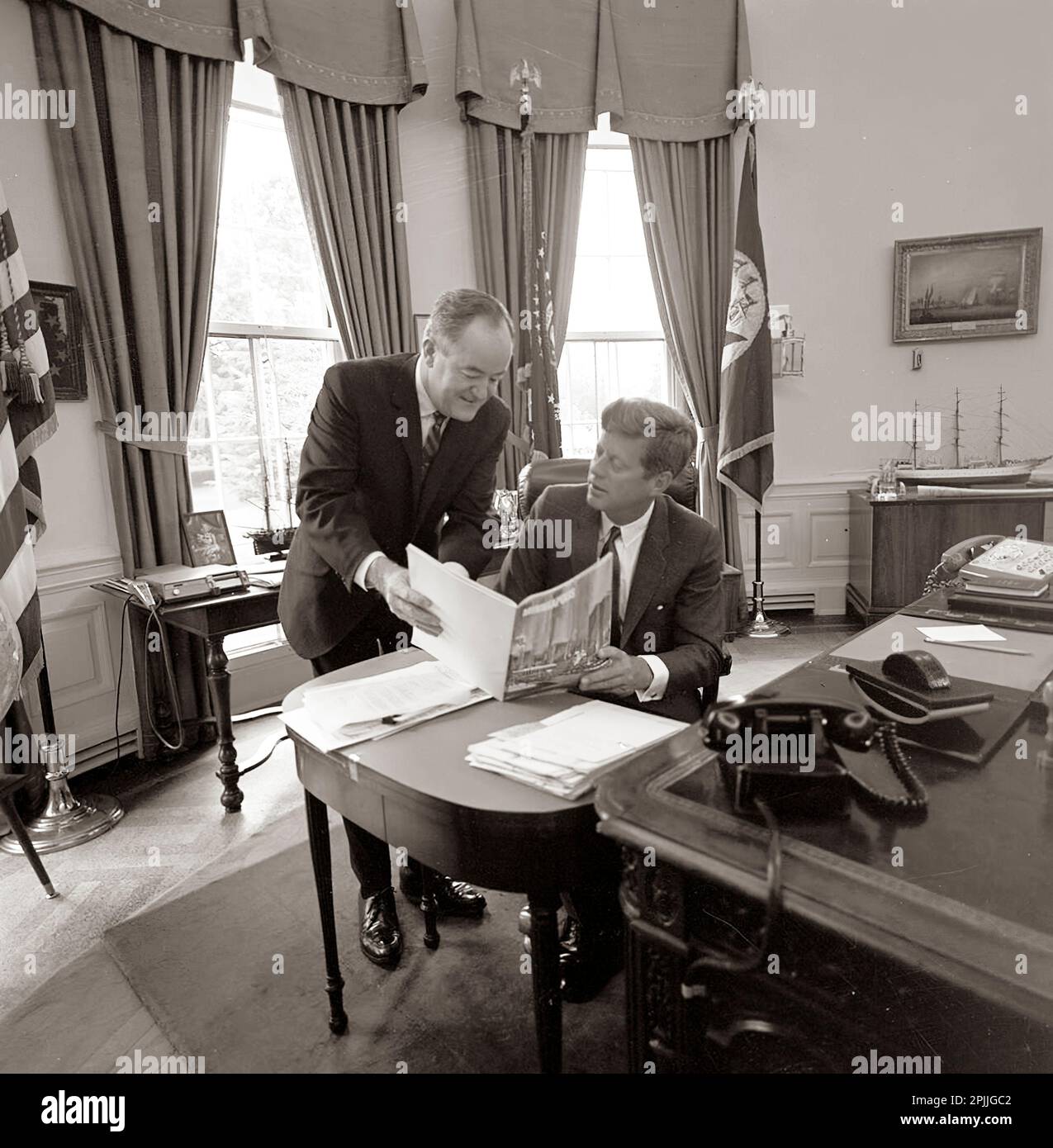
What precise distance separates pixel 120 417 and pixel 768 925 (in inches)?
132

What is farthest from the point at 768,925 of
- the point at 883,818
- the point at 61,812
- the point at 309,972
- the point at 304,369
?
the point at 304,369

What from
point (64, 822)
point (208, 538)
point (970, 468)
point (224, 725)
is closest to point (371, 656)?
point (224, 725)

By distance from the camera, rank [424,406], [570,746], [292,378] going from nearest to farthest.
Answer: [570,746], [424,406], [292,378]

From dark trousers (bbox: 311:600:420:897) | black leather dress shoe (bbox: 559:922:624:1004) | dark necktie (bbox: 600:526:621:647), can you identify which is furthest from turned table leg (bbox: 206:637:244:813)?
dark necktie (bbox: 600:526:621:647)

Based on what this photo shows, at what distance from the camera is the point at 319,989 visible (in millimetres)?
2008

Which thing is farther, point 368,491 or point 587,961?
point 368,491

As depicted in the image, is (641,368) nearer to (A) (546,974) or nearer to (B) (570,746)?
(B) (570,746)

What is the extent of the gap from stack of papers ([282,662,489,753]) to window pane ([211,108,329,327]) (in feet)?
9.75

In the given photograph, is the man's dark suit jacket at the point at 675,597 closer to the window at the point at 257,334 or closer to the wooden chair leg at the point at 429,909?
the wooden chair leg at the point at 429,909

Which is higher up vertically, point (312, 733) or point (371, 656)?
point (312, 733)

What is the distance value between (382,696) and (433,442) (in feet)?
2.95

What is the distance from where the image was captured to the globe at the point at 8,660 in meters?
2.42

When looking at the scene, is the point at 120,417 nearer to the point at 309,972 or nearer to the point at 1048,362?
the point at 309,972

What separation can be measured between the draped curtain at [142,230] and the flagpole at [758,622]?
3464 mm
